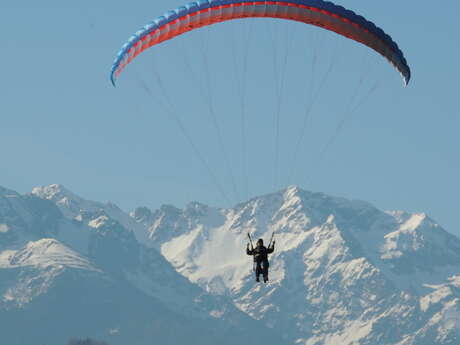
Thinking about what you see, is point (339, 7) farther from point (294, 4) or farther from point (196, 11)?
point (196, 11)

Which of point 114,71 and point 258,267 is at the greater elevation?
point 114,71

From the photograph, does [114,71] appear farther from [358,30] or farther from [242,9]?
[358,30]

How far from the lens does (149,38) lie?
7800 cm

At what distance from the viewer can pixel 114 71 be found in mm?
78562

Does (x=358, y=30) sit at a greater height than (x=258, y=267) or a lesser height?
greater

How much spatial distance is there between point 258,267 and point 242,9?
15.9m

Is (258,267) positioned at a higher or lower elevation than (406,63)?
lower

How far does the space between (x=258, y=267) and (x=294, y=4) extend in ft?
53.5

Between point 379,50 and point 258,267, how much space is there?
15.3m

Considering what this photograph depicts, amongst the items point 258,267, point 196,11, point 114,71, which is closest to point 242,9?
point 196,11

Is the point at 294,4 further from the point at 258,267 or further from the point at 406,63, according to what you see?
the point at 258,267

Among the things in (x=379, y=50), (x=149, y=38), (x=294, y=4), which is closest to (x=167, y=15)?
(x=149, y=38)

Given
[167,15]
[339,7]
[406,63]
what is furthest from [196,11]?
[406,63]

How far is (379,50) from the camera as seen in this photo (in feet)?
258
